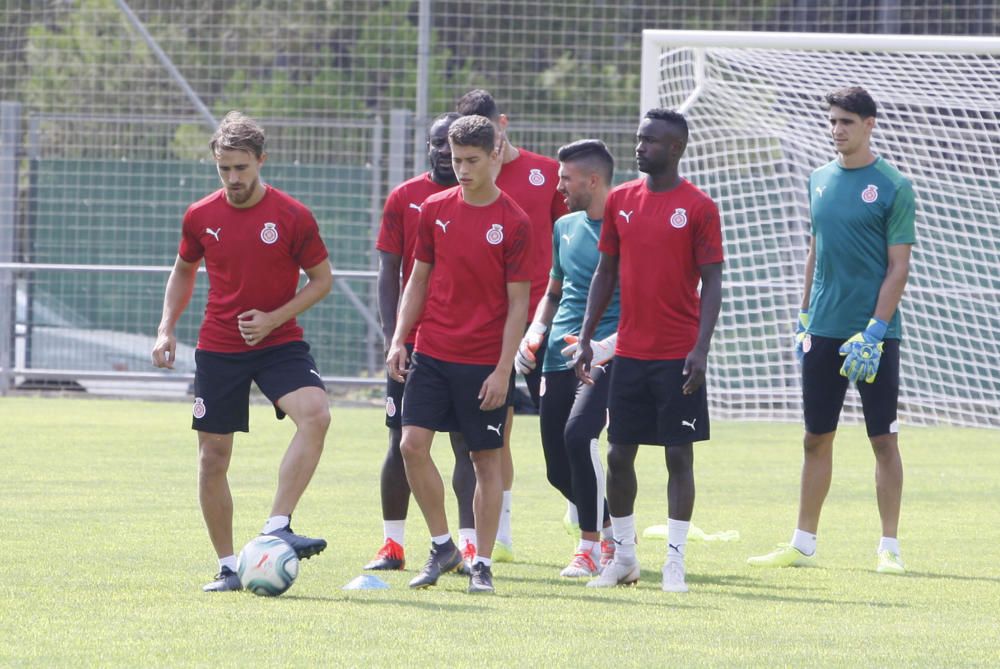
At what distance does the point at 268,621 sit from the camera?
238 inches

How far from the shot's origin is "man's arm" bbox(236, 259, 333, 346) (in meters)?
6.82

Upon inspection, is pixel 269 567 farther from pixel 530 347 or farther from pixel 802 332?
pixel 802 332

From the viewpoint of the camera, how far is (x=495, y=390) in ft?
22.6

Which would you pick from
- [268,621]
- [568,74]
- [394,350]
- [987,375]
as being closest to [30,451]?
[394,350]

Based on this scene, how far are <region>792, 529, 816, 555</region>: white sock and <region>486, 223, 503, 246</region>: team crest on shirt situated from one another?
2267mm

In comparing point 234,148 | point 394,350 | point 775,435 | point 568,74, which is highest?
point 568,74

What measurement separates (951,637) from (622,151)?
1383 centimetres

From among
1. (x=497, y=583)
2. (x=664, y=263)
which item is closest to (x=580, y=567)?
(x=497, y=583)

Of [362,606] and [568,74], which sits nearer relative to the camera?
[362,606]

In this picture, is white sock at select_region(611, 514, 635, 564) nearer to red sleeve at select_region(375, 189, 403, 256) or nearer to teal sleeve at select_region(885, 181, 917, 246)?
red sleeve at select_region(375, 189, 403, 256)

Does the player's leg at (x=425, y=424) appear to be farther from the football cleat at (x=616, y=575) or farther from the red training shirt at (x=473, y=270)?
the football cleat at (x=616, y=575)

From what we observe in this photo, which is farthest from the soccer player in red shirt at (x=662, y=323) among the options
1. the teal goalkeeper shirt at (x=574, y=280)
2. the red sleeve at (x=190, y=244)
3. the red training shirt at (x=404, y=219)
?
the red sleeve at (x=190, y=244)

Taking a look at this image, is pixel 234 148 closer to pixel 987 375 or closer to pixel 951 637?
pixel 951 637

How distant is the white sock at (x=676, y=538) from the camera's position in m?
7.10
